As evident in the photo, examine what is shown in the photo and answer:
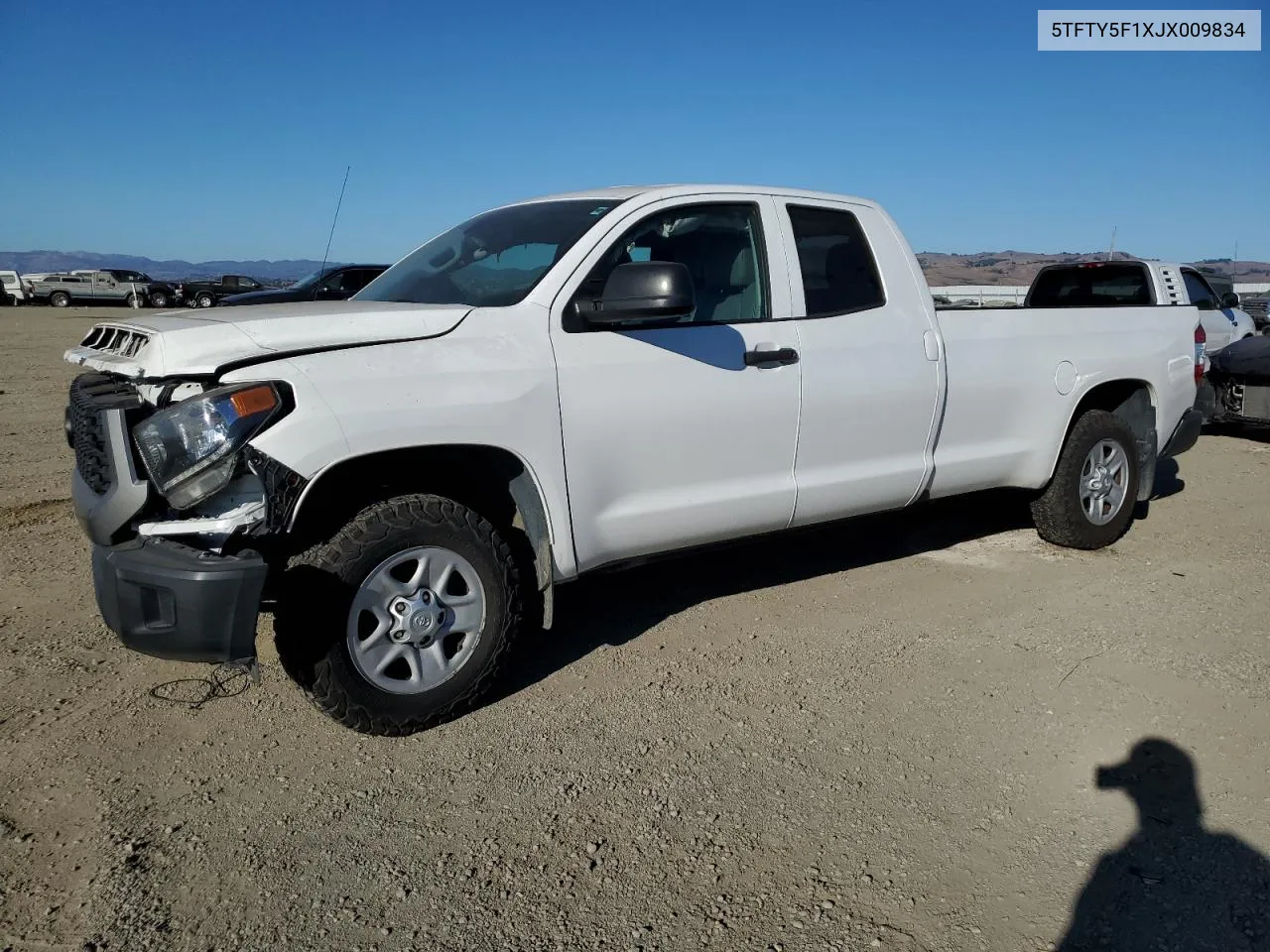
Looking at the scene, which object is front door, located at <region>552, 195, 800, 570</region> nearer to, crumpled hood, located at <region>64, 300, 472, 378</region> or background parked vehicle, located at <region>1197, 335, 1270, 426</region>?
crumpled hood, located at <region>64, 300, 472, 378</region>

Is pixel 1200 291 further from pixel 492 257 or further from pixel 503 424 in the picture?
pixel 503 424

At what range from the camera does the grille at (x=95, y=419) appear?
3.39 m

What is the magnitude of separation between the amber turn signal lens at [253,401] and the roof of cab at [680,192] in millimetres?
1789

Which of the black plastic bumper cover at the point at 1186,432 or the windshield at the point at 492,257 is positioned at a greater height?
the windshield at the point at 492,257

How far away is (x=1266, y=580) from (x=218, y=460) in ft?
17.3

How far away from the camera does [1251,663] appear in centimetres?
444

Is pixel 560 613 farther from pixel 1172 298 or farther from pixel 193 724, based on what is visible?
pixel 1172 298

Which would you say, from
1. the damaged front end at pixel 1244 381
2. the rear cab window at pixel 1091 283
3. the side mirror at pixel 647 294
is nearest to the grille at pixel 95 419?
the side mirror at pixel 647 294

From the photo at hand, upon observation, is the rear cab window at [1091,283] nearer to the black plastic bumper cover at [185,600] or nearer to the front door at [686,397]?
the front door at [686,397]

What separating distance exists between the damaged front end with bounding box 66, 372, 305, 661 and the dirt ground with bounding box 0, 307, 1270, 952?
1.89ft

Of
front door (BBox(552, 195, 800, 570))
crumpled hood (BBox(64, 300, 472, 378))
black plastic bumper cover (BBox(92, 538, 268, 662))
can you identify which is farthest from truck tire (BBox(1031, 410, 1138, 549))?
black plastic bumper cover (BBox(92, 538, 268, 662))

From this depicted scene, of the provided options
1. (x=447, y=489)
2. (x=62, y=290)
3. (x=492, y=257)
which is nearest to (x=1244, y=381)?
(x=492, y=257)

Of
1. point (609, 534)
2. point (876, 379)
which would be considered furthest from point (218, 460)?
point (876, 379)

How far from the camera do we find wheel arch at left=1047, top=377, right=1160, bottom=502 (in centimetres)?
620
